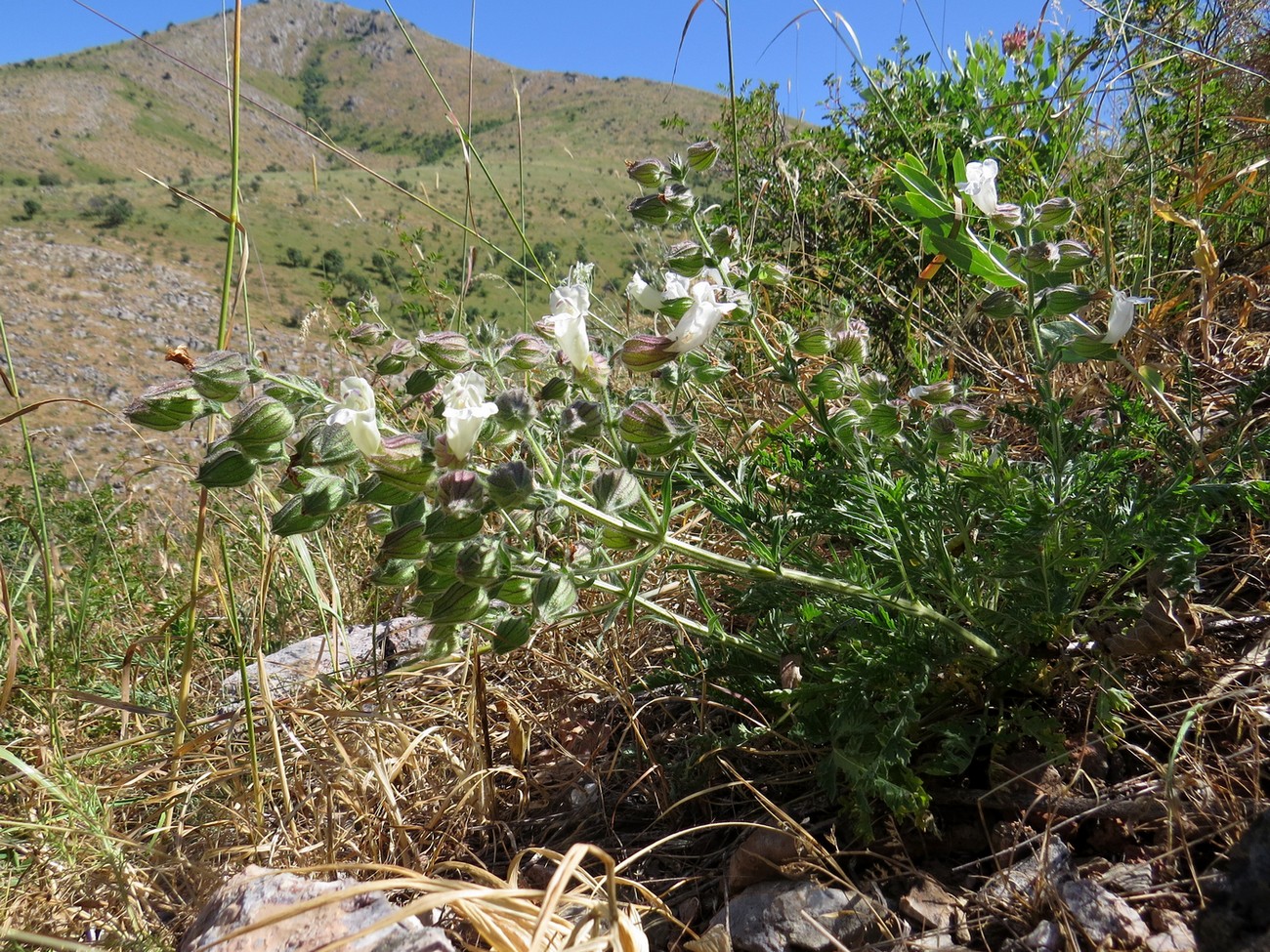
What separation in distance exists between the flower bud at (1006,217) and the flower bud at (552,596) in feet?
3.50

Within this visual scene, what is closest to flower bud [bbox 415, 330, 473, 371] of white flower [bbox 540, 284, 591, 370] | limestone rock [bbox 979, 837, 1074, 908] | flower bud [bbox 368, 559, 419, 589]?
white flower [bbox 540, 284, 591, 370]

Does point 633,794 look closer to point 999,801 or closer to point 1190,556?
point 999,801

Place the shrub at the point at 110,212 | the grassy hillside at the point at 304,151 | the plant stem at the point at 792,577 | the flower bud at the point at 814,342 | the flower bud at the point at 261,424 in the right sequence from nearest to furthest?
the flower bud at the point at 261,424, the plant stem at the point at 792,577, the flower bud at the point at 814,342, the grassy hillside at the point at 304,151, the shrub at the point at 110,212

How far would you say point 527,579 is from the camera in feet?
4.72

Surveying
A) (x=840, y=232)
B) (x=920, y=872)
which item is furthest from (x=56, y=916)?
(x=840, y=232)

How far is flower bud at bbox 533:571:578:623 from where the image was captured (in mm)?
1281

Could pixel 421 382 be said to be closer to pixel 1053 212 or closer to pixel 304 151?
pixel 1053 212

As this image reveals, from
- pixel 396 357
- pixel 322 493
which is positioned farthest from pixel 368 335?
pixel 322 493

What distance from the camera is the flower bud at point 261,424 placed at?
127 centimetres

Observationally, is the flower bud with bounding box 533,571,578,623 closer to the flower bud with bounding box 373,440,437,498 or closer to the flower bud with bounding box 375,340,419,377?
the flower bud with bounding box 373,440,437,498

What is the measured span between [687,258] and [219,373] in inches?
41.7

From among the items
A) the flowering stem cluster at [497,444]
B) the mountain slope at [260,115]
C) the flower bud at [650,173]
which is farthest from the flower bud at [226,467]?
the mountain slope at [260,115]

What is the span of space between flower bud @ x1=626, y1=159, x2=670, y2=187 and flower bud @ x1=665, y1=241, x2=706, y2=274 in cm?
17

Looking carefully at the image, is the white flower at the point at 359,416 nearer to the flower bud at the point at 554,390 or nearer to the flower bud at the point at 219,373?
the flower bud at the point at 219,373
